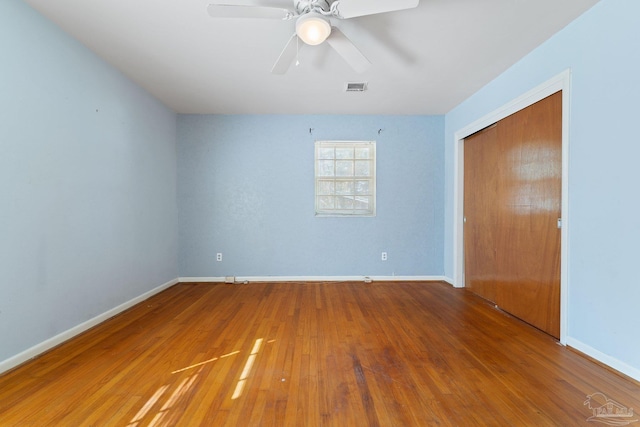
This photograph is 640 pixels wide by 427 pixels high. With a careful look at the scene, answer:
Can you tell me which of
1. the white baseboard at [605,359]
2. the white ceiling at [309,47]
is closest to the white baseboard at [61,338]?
the white ceiling at [309,47]

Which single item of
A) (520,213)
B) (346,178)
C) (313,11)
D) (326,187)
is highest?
(313,11)

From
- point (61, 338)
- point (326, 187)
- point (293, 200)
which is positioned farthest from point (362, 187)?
point (61, 338)

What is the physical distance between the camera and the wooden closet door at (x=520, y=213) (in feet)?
7.75

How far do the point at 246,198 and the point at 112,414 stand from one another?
3072 millimetres

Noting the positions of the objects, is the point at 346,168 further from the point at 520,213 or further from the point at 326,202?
the point at 520,213

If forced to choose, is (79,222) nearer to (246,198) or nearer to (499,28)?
(246,198)

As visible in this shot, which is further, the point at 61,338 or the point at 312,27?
the point at 61,338

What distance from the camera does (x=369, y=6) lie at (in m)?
1.70

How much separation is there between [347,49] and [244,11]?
0.79 metres

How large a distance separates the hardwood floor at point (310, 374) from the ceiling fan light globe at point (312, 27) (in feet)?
7.38

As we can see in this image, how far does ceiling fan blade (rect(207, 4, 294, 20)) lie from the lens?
1692mm

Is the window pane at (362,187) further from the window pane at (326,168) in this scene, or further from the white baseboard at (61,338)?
the white baseboard at (61,338)

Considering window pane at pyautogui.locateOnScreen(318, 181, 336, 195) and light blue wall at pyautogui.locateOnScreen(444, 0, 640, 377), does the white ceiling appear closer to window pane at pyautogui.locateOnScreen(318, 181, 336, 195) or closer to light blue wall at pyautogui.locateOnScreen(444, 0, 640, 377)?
light blue wall at pyautogui.locateOnScreen(444, 0, 640, 377)

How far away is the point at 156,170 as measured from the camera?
366 centimetres
